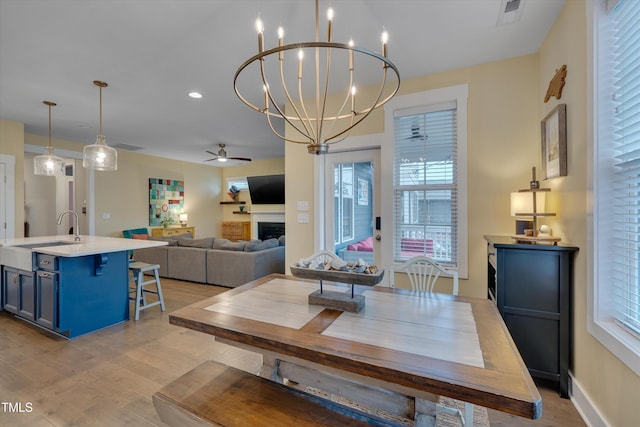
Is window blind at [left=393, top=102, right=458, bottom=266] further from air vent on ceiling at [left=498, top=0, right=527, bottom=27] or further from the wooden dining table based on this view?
the wooden dining table

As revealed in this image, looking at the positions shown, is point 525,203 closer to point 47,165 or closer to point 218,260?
point 218,260

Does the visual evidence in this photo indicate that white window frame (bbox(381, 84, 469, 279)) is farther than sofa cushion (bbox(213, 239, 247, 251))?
No

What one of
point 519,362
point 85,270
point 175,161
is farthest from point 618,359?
point 175,161

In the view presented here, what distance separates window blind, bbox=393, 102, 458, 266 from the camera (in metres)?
2.99

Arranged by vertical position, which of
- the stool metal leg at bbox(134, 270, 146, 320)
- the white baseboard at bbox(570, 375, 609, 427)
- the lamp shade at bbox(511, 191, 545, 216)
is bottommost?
the white baseboard at bbox(570, 375, 609, 427)

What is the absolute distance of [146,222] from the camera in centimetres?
699

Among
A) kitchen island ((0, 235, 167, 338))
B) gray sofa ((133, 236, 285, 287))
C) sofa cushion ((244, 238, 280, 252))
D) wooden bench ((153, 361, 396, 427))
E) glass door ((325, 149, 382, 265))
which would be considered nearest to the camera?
wooden bench ((153, 361, 396, 427))

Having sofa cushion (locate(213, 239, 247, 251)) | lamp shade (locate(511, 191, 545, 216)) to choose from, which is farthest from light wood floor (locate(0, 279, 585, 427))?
sofa cushion (locate(213, 239, 247, 251))

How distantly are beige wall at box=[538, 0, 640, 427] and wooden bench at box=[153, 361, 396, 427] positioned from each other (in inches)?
49.6

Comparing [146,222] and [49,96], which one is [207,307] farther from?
[146,222]

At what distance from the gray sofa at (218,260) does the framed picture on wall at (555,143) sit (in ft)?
12.6

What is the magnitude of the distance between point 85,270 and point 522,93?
4.68 metres

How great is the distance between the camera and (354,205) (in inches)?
140

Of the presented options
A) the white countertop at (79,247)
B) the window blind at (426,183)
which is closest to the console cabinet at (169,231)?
the white countertop at (79,247)
